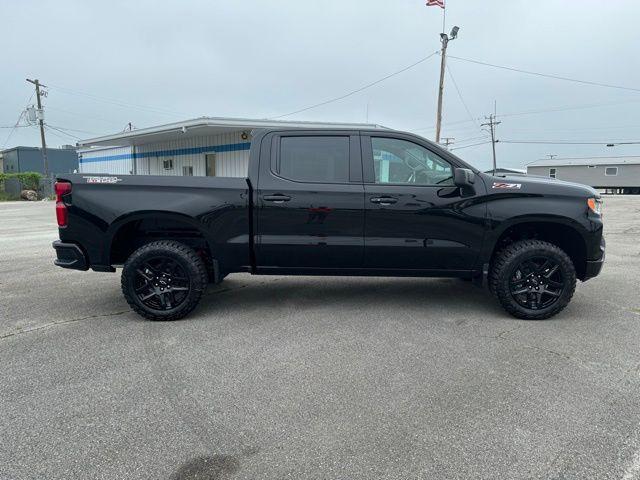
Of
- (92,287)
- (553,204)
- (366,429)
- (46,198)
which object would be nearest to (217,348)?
(366,429)

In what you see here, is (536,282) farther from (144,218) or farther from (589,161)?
(589,161)

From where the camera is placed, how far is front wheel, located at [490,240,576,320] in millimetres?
4555

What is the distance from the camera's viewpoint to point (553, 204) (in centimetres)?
450

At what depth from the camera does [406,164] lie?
15.3 feet

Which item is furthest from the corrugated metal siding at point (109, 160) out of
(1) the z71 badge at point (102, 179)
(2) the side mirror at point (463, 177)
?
(2) the side mirror at point (463, 177)

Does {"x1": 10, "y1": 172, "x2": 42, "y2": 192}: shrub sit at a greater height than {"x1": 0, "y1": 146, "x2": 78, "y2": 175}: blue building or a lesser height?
lesser

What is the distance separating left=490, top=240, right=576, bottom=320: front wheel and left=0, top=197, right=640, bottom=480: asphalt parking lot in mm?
166

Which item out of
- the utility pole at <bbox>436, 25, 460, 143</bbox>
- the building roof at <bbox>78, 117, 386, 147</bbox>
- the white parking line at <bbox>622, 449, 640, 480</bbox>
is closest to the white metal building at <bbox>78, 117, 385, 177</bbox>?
the building roof at <bbox>78, 117, 386, 147</bbox>

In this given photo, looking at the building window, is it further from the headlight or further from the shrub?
the shrub

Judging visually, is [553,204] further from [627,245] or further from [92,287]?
[627,245]

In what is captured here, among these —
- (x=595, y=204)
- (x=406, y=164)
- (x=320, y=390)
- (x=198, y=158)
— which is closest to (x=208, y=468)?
(x=320, y=390)

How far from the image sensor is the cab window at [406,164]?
458cm

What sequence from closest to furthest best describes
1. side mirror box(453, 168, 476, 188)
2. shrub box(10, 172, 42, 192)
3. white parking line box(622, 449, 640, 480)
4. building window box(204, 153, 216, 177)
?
1. white parking line box(622, 449, 640, 480)
2. side mirror box(453, 168, 476, 188)
3. building window box(204, 153, 216, 177)
4. shrub box(10, 172, 42, 192)

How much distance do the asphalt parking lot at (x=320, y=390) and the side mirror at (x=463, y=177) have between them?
1.42m
